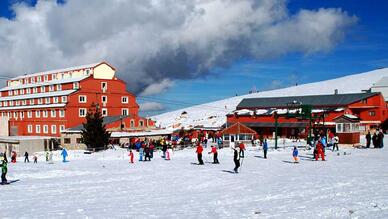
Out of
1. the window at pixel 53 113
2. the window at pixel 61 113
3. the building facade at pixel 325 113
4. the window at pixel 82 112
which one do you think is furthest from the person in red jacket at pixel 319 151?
the window at pixel 53 113

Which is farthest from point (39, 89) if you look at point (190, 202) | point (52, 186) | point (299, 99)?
point (190, 202)

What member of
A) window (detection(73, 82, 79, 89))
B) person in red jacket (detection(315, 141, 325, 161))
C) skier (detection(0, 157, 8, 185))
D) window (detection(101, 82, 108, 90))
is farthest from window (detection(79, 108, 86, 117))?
person in red jacket (detection(315, 141, 325, 161))

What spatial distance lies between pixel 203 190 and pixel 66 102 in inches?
1977

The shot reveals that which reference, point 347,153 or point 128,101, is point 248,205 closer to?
point 347,153

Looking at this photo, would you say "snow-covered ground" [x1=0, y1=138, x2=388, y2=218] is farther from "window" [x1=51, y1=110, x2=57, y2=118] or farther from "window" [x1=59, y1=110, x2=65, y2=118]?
"window" [x1=51, y1=110, x2=57, y2=118]

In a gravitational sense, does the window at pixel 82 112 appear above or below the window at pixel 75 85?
below

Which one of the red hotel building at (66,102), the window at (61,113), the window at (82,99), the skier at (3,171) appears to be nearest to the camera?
the skier at (3,171)

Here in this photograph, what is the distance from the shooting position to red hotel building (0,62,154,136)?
6500cm

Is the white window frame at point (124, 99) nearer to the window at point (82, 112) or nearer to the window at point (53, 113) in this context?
the window at point (82, 112)

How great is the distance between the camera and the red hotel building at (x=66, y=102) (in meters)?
65.0

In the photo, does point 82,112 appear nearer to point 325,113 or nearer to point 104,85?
point 104,85

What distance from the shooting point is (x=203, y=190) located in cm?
1956

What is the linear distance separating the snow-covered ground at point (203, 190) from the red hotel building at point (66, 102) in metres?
34.5

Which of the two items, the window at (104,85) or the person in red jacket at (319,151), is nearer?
the person in red jacket at (319,151)
